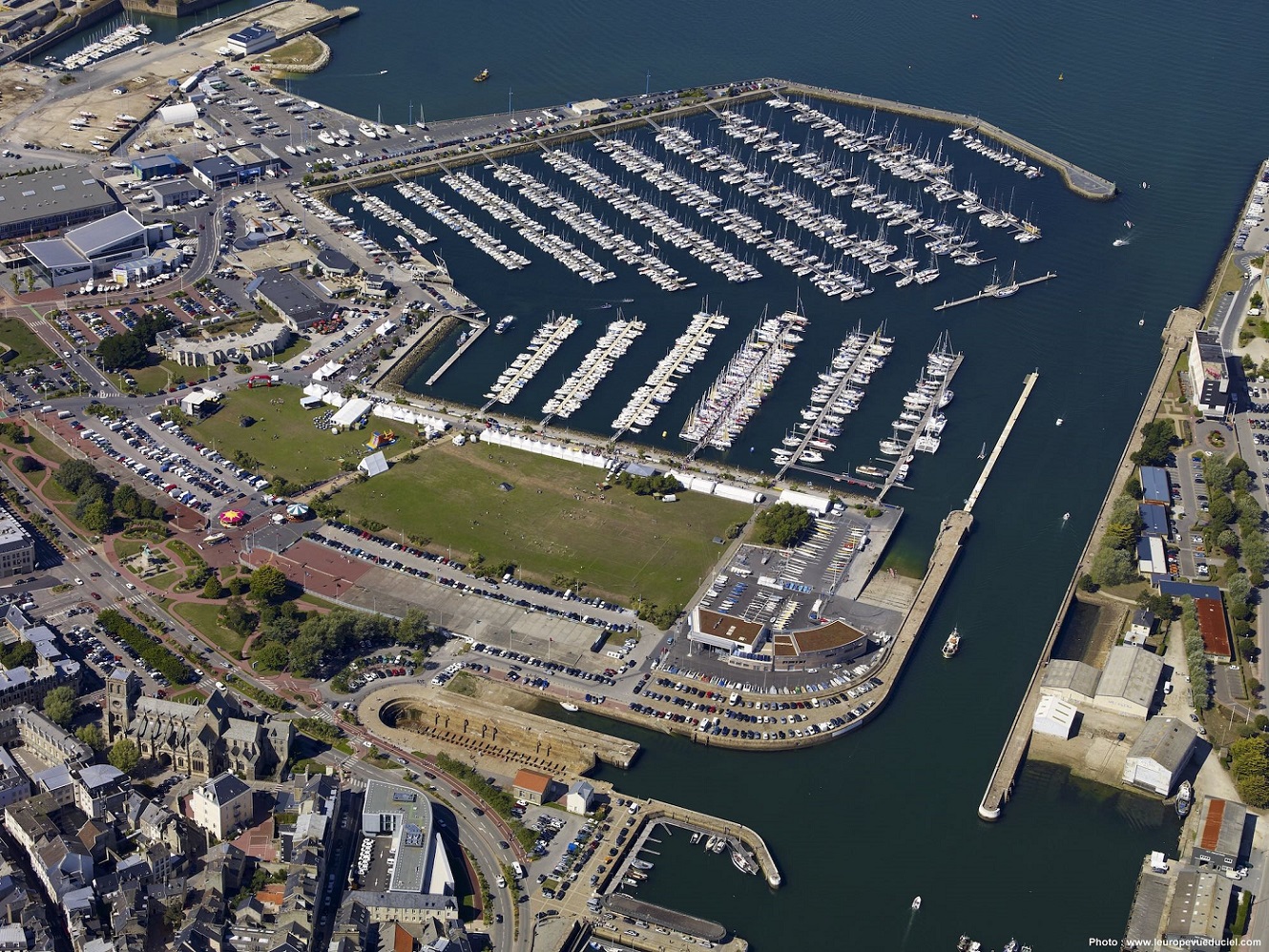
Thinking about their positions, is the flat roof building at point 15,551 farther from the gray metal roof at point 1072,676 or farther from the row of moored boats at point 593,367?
the gray metal roof at point 1072,676

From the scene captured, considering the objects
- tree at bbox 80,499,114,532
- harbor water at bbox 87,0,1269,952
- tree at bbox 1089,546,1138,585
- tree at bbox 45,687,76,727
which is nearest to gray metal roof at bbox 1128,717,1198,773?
harbor water at bbox 87,0,1269,952

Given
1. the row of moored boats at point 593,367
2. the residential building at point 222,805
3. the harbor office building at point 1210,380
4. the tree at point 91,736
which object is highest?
the harbor office building at point 1210,380

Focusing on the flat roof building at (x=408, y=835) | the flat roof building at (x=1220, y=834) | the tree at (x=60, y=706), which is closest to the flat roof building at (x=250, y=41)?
the tree at (x=60, y=706)

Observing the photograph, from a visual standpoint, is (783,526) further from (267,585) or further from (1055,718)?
(267,585)

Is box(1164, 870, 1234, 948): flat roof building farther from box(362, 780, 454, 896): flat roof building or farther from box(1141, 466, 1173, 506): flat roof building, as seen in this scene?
box(362, 780, 454, 896): flat roof building

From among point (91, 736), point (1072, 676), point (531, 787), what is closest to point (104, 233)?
point (91, 736)

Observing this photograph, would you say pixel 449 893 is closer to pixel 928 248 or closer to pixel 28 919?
pixel 28 919
